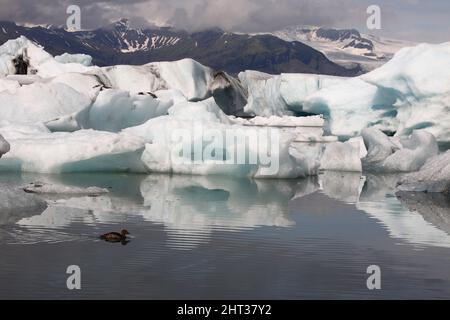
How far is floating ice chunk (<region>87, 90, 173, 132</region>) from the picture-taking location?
2520 centimetres

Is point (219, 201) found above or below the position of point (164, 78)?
below

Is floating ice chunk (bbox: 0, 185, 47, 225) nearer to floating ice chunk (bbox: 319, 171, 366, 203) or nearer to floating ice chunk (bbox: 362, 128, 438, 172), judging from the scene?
floating ice chunk (bbox: 319, 171, 366, 203)

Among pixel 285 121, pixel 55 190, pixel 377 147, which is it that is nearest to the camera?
pixel 55 190

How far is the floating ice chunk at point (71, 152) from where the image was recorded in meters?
16.8

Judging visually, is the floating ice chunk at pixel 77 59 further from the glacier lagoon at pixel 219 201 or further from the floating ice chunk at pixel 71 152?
the floating ice chunk at pixel 71 152

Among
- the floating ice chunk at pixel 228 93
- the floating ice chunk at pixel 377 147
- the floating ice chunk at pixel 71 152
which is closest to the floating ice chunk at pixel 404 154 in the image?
the floating ice chunk at pixel 377 147

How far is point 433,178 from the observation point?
16.8 metres

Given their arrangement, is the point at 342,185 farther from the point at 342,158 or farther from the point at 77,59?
the point at 77,59

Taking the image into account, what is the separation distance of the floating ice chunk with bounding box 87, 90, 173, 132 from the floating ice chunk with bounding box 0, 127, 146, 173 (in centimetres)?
684

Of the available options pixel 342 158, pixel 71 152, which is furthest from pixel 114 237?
pixel 342 158

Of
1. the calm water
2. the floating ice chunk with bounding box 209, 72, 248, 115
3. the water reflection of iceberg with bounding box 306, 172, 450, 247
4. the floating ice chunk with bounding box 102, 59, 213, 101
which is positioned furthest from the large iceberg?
the calm water

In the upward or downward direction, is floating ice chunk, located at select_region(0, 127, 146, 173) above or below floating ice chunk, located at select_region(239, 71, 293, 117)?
below

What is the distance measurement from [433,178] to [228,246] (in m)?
8.71
